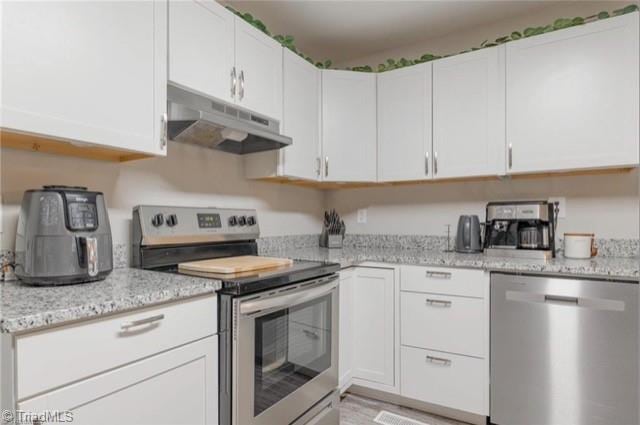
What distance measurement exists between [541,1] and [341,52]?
1388 millimetres

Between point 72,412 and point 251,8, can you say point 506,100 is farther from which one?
point 72,412

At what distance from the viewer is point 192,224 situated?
182 centimetres

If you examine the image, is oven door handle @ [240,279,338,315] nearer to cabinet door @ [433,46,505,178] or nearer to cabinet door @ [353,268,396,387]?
cabinet door @ [353,268,396,387]

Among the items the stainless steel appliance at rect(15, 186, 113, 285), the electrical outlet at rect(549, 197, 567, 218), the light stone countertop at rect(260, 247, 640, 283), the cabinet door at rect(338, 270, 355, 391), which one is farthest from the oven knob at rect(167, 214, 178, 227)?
the electrical outlet at rect(549, 197, 567, 218)

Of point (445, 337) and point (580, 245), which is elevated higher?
point (580, 245)

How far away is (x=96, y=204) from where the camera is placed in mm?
1281

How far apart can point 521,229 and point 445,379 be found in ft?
3.19

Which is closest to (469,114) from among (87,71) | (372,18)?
(372,18)

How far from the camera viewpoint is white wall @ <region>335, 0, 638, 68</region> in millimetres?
2250

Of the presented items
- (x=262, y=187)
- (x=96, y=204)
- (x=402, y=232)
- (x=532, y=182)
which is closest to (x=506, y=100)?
(x=532, y=182)

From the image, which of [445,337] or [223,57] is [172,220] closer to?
[223,57]

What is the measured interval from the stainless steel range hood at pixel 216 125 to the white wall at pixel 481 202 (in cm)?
111

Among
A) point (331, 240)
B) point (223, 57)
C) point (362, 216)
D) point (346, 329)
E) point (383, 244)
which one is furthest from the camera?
point (362, 216)

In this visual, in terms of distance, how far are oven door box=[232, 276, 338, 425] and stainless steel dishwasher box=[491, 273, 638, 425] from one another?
86 centimetres
